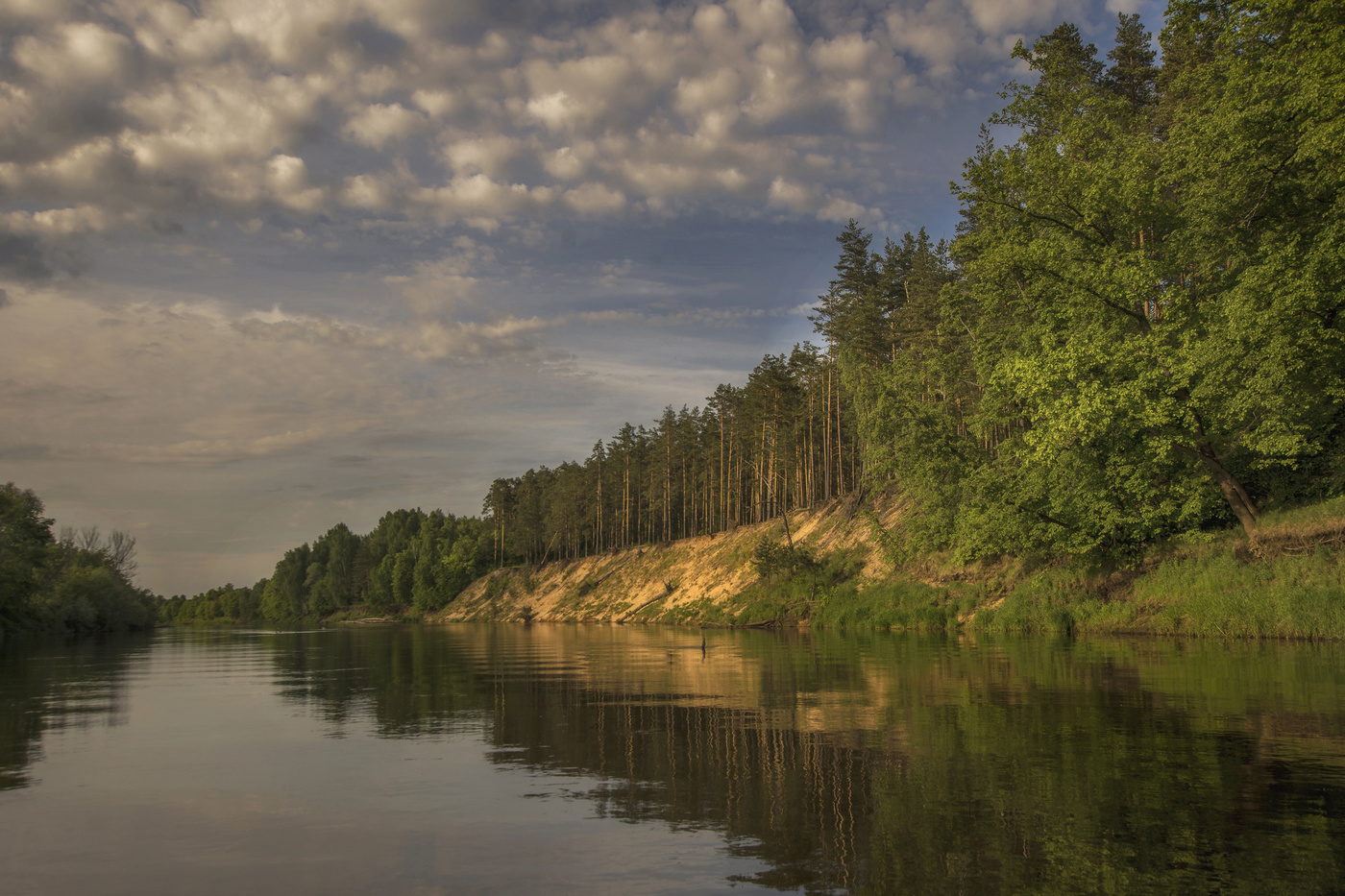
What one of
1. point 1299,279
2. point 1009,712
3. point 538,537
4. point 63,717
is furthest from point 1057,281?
point 538,537

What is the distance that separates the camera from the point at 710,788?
336 inches

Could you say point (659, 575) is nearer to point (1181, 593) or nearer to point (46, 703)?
point (1181, 593)

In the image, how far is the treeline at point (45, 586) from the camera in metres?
61.8

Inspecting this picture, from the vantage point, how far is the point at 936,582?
43.9 m

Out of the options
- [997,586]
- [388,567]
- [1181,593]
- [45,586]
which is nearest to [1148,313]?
[1181,593]

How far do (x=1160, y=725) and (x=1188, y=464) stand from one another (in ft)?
75.5

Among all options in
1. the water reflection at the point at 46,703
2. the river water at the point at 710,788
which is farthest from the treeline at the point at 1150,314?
the water reflection at the point at 46,703

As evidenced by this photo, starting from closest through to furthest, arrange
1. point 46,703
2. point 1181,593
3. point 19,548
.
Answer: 1. point 46,703
2. point 1181,593
3. point 19,548

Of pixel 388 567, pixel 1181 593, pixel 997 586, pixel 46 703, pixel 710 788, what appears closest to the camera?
pixel 710 788

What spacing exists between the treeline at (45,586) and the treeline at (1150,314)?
67627 mm

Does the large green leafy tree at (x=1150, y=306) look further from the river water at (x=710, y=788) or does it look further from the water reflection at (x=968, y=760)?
the river water at (x=710, y=788)

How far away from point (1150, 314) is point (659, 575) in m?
60.5

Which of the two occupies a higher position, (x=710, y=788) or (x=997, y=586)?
(x=710, y=788)

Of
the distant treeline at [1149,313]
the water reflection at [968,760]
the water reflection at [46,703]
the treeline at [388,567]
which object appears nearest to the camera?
the water reflection at [968,760]
